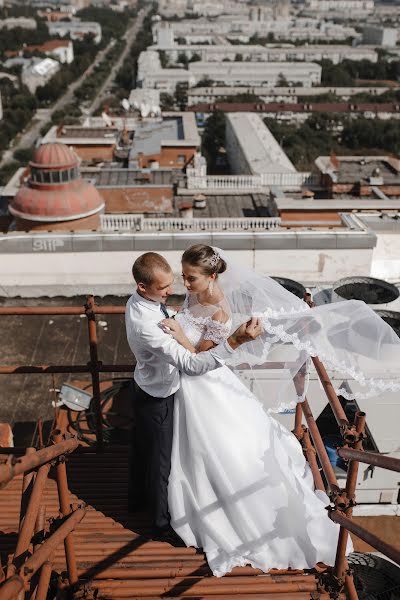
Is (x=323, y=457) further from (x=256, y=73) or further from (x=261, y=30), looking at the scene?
(x=261, y=30)

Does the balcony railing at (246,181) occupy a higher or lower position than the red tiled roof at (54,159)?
lower

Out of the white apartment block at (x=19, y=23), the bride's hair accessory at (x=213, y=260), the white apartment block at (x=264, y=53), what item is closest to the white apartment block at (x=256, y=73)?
the white apartment block at (x=264, y=53)

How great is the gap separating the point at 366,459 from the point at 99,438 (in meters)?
2.49

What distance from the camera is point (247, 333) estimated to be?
3.16 m

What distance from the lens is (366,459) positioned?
105 inches

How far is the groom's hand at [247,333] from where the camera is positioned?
314 cm

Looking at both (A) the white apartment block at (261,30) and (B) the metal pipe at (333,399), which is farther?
(A) the white apartment block at (261,30)

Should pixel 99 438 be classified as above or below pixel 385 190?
above

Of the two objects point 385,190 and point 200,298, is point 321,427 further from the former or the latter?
point 385,190

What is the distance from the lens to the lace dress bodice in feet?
10.9

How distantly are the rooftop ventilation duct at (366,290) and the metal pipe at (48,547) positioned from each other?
234 inches

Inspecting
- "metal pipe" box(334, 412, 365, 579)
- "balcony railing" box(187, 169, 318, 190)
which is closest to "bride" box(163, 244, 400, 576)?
"metal pipe" box(334, 412, 365, 579)

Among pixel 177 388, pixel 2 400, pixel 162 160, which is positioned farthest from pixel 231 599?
pixel 162 160

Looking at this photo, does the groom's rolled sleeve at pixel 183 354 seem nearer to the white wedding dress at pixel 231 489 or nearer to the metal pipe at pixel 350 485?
the white wedding dress at pixel 231 489
